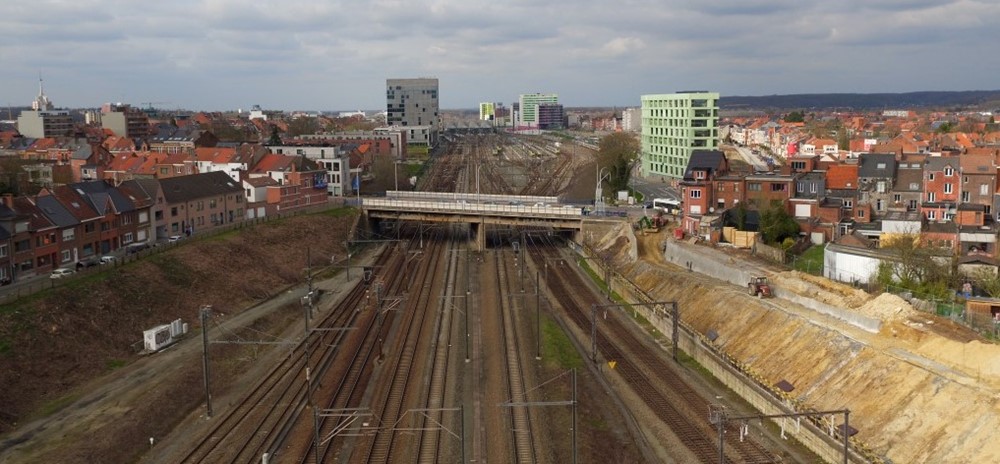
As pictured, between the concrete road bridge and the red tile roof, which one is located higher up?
the red tile roof

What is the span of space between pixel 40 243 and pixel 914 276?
165ft

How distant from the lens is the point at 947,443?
26.5m

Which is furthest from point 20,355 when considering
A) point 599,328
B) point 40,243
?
point 599,328

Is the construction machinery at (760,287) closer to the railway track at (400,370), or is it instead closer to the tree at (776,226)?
the tree at (776,226)

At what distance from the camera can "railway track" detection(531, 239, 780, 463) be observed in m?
30.4

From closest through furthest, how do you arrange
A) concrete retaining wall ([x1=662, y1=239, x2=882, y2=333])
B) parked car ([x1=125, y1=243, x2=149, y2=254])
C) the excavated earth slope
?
1. the excavated earth slope
2. concrete retaining wall ([x1=662, y1=239, x2=882, y2=333])
3. parked car ([x1=125, y1=243, x2=149, y2=254])

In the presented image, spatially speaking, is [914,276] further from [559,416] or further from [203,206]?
[203,206]

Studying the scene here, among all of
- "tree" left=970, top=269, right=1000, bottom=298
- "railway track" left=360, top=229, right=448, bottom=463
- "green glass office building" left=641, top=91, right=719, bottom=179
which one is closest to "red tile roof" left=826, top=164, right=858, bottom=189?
"tree" left=970, top=269, right=1000, bottom=298

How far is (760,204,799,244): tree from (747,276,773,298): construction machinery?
44.5ft

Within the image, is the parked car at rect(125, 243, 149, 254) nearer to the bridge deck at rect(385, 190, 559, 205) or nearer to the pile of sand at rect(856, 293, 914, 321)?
the bridge deck at rect(385, 190, 559, 205)

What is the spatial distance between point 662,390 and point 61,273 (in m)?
35.7

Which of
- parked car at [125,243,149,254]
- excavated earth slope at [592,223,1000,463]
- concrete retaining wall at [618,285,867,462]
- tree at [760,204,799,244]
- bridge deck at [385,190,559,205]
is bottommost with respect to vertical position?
concrete retaining wall at [618,285,867,462]

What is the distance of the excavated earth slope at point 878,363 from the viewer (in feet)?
88.8

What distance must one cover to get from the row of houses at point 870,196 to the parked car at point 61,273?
140ft
